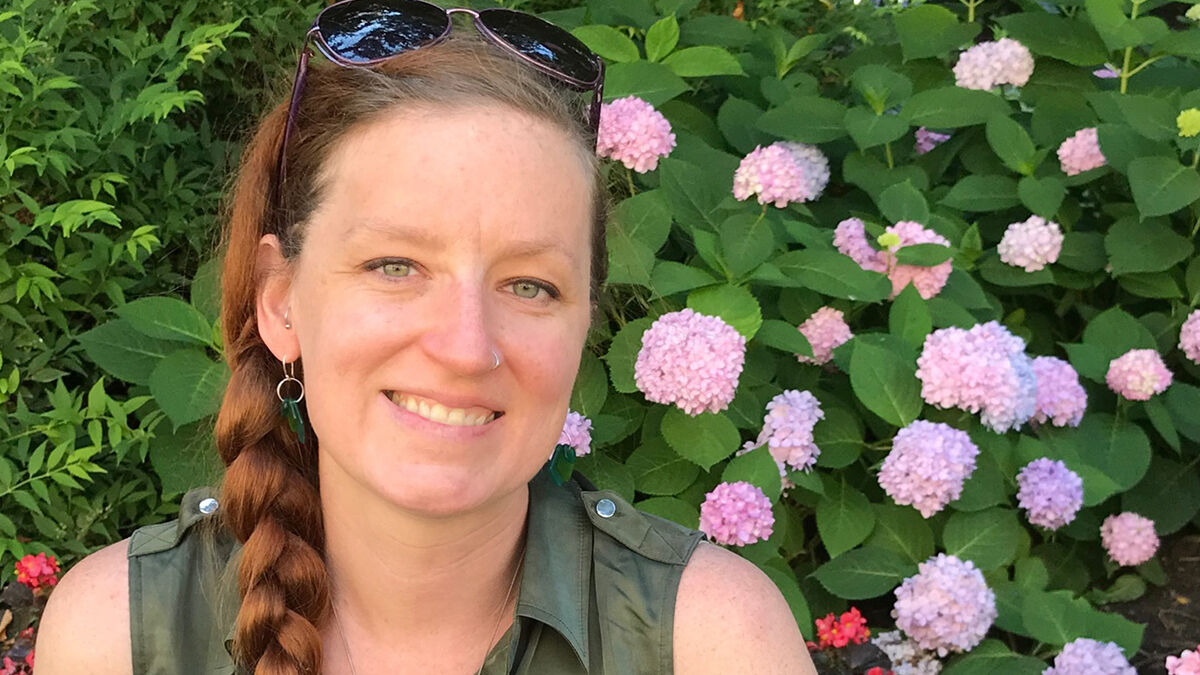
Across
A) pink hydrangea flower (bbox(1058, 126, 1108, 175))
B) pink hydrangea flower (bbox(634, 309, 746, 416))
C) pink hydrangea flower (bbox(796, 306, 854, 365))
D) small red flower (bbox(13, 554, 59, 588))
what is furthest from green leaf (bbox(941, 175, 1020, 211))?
small red flower (bbox(13, 554, 59, 588))

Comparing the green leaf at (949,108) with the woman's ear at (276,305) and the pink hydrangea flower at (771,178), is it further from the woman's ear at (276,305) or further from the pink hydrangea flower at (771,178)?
the woman's ear at (276,305)

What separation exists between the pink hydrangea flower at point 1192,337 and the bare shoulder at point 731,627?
1678 millimetres

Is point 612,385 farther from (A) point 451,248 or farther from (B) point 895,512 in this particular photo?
(A) point 451,248

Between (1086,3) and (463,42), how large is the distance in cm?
212

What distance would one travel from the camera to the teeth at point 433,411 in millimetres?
1535

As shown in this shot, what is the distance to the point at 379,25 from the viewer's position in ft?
5.51

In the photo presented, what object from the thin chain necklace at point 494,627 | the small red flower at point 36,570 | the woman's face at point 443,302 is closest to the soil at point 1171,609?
the thin chain necklace at point 494,627

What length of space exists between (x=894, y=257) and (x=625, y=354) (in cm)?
70

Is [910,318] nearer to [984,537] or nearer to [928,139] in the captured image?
[984,537]

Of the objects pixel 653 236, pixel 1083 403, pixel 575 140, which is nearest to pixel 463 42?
pixel 575 140

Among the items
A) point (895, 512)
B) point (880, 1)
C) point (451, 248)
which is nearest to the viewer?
point (451, 248)

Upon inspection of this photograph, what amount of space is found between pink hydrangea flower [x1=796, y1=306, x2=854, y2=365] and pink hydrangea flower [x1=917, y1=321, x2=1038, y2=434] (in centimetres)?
19

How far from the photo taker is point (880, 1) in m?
4.33

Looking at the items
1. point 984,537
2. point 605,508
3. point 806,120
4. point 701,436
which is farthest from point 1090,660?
point 806,120
